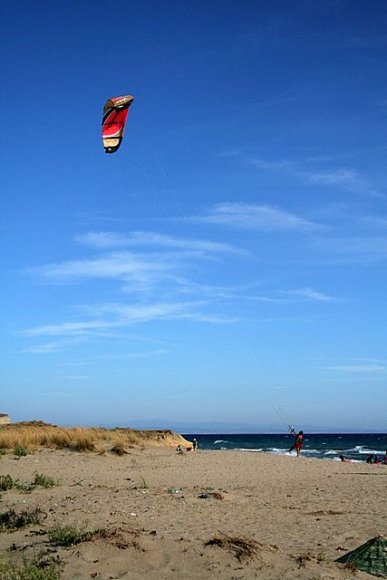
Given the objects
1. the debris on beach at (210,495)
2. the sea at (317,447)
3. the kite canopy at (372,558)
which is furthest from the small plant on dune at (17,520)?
the sea at (317,447)

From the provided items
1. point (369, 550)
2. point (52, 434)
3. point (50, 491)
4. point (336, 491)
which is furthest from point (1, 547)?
point (52, 434)

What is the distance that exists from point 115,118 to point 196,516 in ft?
31.3

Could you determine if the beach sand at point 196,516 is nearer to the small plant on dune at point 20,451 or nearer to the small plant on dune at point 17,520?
the small plant on dune at point 17,520

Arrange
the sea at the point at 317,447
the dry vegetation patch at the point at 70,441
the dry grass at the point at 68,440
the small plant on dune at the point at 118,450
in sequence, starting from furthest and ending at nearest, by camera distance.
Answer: the sea at the point at 317,447 → the small plant on dune at the point at 118,450 → the dry grass at the point at 68,440 → the dry vegetation patch at the point at 70,441

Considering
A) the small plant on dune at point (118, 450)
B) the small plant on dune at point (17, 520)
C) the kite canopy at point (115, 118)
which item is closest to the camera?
the small plant on dune at point (17, 520)

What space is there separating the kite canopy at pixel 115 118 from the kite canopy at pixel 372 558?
33.9ft

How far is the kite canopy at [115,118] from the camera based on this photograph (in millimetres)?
14111

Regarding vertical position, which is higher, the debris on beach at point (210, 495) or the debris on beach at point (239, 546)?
the debris on beach at point (239, 546)

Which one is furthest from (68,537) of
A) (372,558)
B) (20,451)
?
(20,451)

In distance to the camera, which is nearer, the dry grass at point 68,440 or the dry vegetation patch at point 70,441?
the dry vegetation patch at point 70,441

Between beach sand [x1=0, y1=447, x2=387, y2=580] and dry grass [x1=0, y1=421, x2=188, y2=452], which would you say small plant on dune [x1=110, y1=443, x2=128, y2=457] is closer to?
dry grass [x1=0, y1=421, x2=188, y2=452]

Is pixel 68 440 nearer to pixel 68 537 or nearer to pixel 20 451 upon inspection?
pixel 20 451

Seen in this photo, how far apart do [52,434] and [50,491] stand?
40.5 ft

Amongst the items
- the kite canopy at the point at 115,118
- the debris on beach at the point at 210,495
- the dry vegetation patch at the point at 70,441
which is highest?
the kite canopy at the point at 115,118
